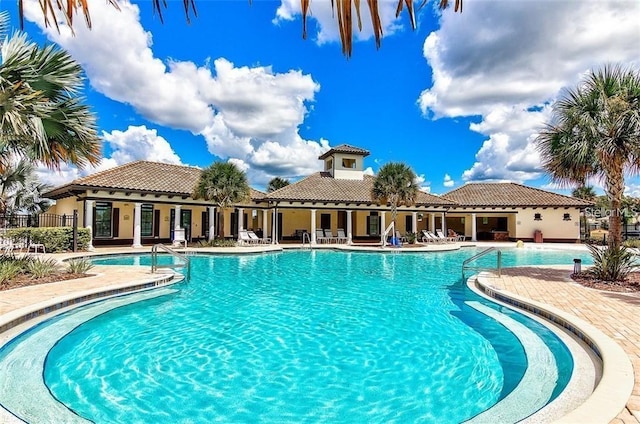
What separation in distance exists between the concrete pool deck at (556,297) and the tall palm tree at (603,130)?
268cm

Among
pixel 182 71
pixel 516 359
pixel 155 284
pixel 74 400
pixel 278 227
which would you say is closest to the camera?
pixel 74 400

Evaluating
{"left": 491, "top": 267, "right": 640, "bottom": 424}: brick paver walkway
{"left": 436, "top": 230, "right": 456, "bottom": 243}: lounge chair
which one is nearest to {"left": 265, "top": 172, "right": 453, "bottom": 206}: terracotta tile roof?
{"left": 436, "top": 230, "right": 456, "bottom": 243}: lounge chair

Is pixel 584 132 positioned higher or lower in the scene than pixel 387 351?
higher

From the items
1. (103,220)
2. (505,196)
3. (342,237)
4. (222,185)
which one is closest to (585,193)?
(505,196)

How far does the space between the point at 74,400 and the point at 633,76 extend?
45.8 ft

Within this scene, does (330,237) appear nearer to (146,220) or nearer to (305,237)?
(305,237)

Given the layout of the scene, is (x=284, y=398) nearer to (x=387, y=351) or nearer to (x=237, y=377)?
(x=237, y=377)

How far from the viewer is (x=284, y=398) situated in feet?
13.1

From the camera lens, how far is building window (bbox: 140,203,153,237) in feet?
73.1

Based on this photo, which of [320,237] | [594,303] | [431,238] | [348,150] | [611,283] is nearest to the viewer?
[594,303]

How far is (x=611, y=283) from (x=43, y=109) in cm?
1433

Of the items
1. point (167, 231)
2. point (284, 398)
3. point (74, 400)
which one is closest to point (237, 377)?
point (284, 398)

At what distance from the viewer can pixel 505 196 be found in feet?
101

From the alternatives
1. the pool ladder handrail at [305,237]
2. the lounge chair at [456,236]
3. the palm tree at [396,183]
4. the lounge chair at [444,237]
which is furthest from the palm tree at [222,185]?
the lounge chair at [456,236]
